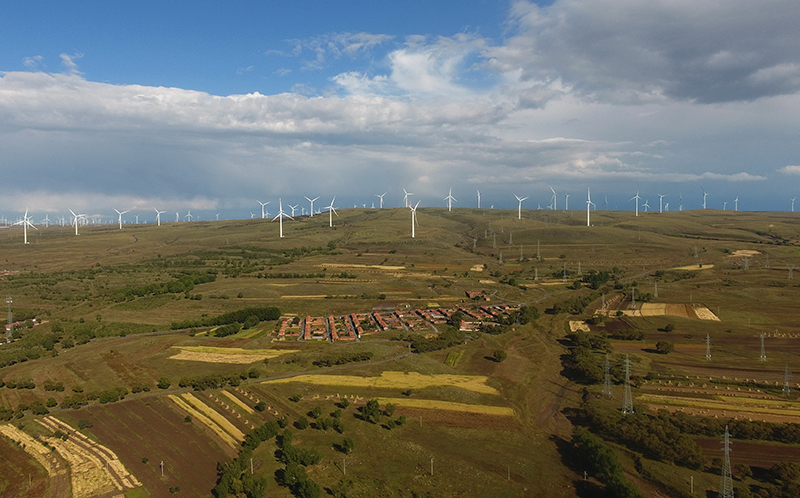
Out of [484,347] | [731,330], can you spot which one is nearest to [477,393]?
[484,347]

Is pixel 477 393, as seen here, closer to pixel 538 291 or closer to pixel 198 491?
pixel 198 491

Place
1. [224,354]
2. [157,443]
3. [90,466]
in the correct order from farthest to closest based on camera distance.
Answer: [224,354] < [157,443] < [90,466]

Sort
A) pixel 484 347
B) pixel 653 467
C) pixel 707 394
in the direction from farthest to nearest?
pixel 484 347 < pixel 707 394 < pixel 653 467

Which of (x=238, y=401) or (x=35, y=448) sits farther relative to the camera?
(x=238, y=401)

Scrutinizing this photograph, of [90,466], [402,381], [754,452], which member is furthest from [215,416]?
[754,452]

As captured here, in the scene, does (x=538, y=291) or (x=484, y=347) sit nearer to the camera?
(x=484, y=347)

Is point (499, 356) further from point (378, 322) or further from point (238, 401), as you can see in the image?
point (238, 401)
